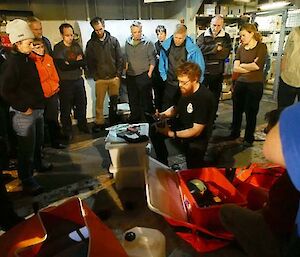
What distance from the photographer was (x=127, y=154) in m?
2.14

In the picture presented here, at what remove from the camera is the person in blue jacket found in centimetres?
299

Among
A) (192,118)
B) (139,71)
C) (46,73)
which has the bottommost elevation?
(192,118)

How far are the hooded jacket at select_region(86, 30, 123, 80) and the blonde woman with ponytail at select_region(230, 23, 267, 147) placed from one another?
1601 mm

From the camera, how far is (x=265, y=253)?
116cm

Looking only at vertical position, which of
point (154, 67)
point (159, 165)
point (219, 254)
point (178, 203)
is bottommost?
point (219, 254)

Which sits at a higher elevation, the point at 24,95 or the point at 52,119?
the point at 24,95

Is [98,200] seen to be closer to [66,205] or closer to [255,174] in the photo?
[66,205]

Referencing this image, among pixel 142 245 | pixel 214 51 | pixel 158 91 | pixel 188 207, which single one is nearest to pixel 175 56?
pixel 214 51

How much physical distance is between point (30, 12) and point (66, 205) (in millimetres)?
3580

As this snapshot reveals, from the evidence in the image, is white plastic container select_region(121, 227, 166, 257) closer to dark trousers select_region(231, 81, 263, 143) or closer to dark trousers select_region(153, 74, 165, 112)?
dark trousers select_region(231, 81, 263, 143)

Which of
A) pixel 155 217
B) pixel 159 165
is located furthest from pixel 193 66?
pixel 155 217

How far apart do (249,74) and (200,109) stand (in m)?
1.24

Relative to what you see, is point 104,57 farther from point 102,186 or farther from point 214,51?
point 102,186

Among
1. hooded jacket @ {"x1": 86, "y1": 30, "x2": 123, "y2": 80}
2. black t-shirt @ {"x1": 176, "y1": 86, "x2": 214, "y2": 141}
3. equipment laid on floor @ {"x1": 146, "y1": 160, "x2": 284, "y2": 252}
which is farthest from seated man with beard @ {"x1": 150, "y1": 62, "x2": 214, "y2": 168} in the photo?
hooded jacket @ {"x1": 86, "y1": 30, "x2": 123, "y2": 80}
